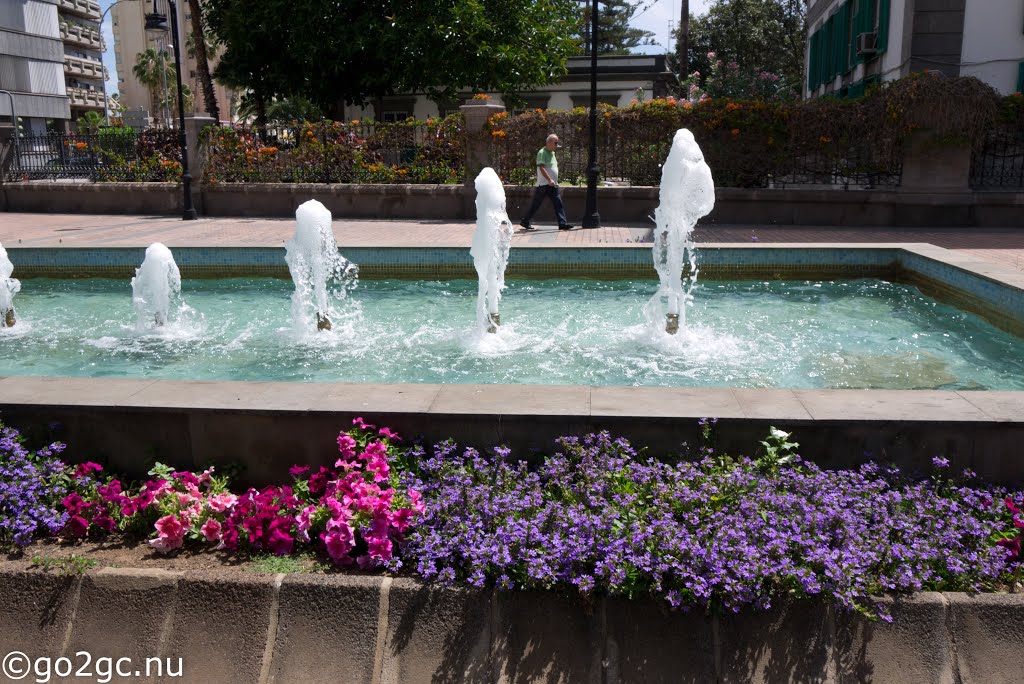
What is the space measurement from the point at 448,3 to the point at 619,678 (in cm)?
2296

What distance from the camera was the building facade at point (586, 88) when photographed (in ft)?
113

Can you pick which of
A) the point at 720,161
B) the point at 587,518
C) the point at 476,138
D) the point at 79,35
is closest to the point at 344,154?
the point at 476,138

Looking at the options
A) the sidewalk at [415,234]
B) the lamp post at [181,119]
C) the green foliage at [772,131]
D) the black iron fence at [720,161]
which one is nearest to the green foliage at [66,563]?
the sidewalk at [415,234]

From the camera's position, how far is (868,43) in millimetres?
20188

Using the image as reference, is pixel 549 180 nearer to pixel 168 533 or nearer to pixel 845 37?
pixel 168 533

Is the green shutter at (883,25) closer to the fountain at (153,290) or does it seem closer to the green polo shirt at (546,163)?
the green polo shirt at (546,163)

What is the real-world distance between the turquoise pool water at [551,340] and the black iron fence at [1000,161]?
7100mm

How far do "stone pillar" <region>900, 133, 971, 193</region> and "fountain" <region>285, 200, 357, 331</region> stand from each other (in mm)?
11285

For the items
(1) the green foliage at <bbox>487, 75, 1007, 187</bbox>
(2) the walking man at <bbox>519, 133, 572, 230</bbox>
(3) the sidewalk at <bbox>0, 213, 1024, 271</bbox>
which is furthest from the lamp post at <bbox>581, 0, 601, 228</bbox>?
(1) the green foliage at <bbox>487, 75, 1007, 187</bbox>

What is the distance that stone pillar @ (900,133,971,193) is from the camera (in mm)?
15711

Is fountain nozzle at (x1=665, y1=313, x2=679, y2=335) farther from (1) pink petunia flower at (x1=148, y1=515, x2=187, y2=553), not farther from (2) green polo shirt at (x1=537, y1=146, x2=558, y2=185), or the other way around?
(2) green polo shirt at (x1=537, y1=146, x2=558, y2=185)

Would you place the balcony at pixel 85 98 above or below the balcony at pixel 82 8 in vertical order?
below

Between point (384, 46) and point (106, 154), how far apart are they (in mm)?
7659

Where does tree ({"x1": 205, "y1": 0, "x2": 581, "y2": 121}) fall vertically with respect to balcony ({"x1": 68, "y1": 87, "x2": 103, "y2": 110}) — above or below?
below
